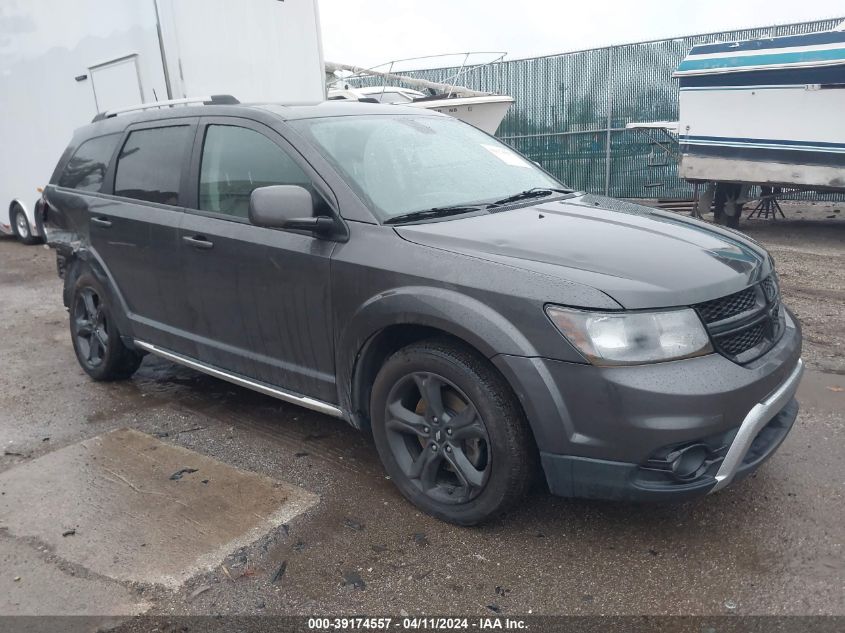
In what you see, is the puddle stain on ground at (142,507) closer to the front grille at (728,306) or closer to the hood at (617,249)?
the hood at (617,249)

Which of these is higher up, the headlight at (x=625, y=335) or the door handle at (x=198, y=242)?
the door handle at (x=198, y=242)

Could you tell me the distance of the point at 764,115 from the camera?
9484mm

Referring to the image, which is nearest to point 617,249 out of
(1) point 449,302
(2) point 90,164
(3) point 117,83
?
(1) point 449,302

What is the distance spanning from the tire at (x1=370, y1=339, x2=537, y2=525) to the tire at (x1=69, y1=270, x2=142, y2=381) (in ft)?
8.13

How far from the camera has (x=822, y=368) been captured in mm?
4820

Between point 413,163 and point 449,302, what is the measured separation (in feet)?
3.55

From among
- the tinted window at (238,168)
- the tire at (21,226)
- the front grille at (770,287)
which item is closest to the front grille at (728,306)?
the front grille at (770,287)

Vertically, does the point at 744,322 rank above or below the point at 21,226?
A: above

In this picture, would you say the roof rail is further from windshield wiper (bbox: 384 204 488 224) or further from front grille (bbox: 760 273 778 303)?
front grille (bbox: 760 273 778 303)

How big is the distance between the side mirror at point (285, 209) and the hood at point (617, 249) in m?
0.41

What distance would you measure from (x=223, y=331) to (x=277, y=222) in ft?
3.16

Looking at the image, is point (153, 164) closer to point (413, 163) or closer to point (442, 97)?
point (413, 163)

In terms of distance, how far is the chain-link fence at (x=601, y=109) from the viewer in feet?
42.6

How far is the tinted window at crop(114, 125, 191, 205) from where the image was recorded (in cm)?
419
